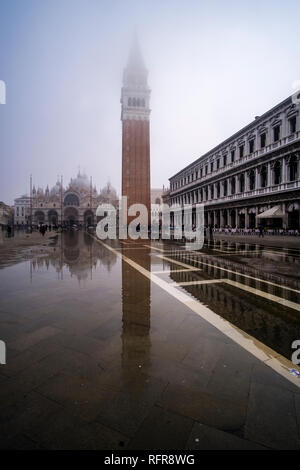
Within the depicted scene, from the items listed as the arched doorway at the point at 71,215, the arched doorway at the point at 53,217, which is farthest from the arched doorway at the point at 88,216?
the arched doorway at the point at 53,217

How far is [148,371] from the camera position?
2.76 metres

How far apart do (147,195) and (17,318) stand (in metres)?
62.4

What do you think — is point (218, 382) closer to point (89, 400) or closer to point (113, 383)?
point (113, 383)

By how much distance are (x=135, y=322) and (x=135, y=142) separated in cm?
6487

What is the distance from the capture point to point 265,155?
87.9ft

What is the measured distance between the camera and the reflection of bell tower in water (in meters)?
3.06

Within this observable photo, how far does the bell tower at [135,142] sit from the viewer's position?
208 feet

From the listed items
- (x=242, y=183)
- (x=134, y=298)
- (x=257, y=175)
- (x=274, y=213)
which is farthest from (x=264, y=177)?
(x=134, y=298)

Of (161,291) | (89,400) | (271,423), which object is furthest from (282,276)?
(89,400)

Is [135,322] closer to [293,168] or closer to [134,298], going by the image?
[134,298]

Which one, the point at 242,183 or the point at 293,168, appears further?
the point at 242,183

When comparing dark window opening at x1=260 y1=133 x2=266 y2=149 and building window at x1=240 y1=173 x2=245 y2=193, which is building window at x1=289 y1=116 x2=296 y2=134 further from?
building window at x1=240 y1=173 x2=245 y2=193

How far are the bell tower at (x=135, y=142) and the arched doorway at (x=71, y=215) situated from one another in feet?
141

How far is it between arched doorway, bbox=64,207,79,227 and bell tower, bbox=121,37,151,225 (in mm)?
42863
